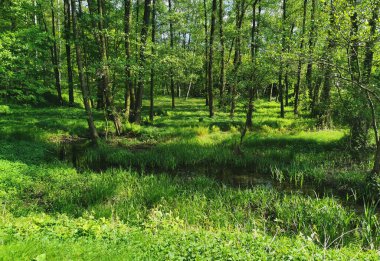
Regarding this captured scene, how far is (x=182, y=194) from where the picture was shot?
25.9 feet

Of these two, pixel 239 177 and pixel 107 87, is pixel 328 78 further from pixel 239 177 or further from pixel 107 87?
pixel 107 87

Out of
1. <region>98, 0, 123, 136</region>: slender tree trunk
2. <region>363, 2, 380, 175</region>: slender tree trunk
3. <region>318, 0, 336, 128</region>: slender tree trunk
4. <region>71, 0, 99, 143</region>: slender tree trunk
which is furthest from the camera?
<region>98, 0, 123, 136</region>: slender tree trunk

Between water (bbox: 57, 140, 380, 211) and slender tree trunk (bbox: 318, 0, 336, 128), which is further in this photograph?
water (bbox: 57, 140, 380, 211)

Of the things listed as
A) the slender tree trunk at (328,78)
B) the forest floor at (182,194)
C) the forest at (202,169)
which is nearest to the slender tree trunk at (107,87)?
the forest at (202,169)

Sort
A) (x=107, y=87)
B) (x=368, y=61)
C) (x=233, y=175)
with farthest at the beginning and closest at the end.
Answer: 1. (x=107, y=87)
2. (x=368, y=61)
3. (x=233, y=175)

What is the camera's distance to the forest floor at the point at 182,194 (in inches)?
185

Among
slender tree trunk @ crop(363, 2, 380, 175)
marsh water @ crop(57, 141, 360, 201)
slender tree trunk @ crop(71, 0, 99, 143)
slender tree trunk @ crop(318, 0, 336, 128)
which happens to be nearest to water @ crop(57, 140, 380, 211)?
marsh water @ crop(57, 141, 360, 201)

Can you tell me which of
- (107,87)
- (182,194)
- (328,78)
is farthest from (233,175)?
(107,87)

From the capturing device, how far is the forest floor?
15.4 feet

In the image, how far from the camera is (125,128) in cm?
1622

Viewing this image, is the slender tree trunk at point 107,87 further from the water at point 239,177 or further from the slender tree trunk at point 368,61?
the slender tree trunk at point 368,61

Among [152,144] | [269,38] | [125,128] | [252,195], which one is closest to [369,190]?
[252,195]

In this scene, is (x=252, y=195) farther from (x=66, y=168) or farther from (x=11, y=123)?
(x=11, y=123)

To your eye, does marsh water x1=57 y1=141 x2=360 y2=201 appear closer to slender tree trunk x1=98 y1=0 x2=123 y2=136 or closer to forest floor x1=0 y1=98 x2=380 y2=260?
forest floor x1=0 y1=98 x2=380 y2=260
